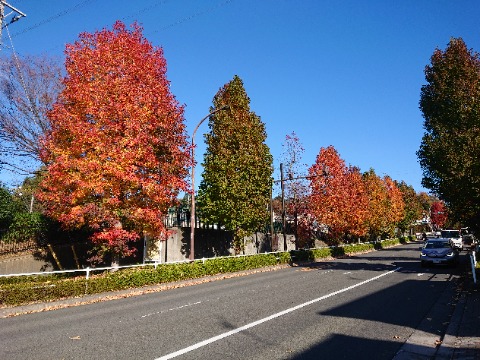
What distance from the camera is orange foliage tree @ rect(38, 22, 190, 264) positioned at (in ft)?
49.6

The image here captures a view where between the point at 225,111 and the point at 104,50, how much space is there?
12261 mm

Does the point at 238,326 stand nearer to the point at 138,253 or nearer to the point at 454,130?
the point at 138,253

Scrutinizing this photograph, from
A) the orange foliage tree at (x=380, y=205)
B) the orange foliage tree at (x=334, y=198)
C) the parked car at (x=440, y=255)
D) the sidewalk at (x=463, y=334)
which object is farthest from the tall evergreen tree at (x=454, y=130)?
the orange foliage tree at (x=380, y=205)

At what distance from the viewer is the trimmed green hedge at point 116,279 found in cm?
1197

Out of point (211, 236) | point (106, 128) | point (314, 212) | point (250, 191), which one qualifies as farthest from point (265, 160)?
point (106, 128)

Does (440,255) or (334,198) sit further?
(334,198)

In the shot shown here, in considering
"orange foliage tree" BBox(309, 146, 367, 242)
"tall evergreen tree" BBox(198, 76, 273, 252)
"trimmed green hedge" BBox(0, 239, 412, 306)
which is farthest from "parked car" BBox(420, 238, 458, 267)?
"orange foliage tree" BBox(309, 146, 367, 242)

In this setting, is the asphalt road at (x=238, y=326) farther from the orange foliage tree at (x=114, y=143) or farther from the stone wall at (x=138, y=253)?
the stone wall at (x=138, y=253)

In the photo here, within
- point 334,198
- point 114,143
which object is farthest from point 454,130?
point 114,143

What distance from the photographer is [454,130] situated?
67.7 feet

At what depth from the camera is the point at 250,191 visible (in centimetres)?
2691

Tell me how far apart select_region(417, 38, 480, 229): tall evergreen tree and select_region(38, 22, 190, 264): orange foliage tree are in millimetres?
13822

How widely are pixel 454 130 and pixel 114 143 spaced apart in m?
18.9

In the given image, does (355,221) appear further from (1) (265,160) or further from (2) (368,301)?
(2) (368,301)
